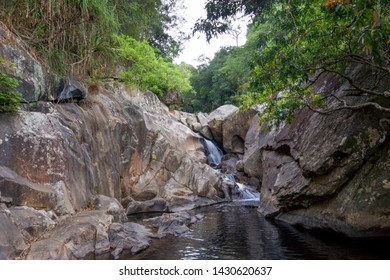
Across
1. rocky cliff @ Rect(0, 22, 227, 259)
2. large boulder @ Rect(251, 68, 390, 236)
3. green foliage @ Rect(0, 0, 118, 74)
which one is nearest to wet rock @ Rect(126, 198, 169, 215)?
rocky cliff @ Rect(0, 22, 227, 259)

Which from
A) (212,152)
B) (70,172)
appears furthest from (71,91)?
(212,152)

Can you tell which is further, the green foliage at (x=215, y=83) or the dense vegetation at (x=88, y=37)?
the green foliage at (x=215, y=83)

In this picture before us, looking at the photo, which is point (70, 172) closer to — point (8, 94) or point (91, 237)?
point (91, 237)

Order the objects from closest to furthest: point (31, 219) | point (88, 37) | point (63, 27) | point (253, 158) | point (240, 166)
A: point (31, 219)
point (63, 27)
point (88, 37)
point (253, 158)
point (240, 166)

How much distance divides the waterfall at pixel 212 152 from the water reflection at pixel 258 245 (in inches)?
414

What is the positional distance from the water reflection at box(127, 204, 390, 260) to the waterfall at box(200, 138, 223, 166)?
10.5m

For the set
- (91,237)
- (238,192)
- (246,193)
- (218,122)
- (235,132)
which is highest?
(218,122)

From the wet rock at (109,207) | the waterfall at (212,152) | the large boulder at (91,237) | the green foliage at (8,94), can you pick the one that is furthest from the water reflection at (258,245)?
the waterfall at (212,152)

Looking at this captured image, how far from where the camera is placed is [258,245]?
736 cm

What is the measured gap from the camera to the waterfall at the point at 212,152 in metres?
20.2

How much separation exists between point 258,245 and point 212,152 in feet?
45.0

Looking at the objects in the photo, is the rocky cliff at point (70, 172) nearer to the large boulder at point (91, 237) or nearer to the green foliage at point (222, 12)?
the large boulder at point (91, 237)

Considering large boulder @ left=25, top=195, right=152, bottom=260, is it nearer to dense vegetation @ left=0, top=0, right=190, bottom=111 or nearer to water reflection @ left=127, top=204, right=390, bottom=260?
water reflection @ left=127, top=204, right=390, bottom=260

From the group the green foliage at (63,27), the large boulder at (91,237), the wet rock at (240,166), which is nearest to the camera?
the large boulder at (91,237)
